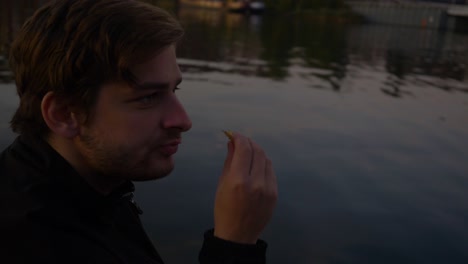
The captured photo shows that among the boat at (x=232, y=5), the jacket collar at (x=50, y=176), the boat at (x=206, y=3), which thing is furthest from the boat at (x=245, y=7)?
the jacket collar at (x=50, y=176)

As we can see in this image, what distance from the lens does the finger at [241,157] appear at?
1804 mm

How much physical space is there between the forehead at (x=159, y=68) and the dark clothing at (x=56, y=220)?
47cm

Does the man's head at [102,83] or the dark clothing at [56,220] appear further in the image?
the man's head at [102,83]

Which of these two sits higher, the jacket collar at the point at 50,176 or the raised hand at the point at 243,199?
the jacket collar at the point at 50,176

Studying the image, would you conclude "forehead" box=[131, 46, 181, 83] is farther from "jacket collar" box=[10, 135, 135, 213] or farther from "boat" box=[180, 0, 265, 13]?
"boat" box=[180, 0, 265, 13]

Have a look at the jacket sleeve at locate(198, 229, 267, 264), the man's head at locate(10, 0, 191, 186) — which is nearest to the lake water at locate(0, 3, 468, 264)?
the man's head at locate(10, 0, 191, 186)

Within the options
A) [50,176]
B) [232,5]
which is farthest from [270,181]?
[232,5]

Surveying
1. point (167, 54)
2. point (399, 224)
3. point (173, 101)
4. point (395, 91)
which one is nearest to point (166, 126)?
point (173, 101)

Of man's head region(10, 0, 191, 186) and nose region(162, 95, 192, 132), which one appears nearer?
man's head region(10, 0, 191, 186)

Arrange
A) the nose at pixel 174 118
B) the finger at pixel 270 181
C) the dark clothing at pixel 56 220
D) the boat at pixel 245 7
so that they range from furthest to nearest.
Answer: the boat at pixel 245 7, the nose at pixel 174 118, the finger at pixel 270 181, the dark clothing at pixel 56 220

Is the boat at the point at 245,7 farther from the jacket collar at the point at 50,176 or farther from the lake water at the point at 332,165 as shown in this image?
the jacket collar at the point at 50,176

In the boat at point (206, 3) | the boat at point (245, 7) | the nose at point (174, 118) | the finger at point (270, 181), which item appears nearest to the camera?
the finger at point (270, 181)

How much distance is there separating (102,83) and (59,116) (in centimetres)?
23

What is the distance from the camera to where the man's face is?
1891 mm
